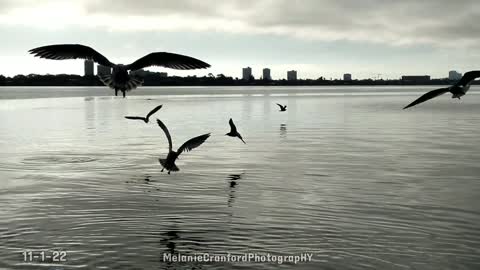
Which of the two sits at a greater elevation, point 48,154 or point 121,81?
point 121,81

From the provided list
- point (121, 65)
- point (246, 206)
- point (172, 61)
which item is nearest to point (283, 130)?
point (172, 61)

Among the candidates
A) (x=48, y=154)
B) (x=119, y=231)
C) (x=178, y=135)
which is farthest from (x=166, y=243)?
(x=178, y=135)

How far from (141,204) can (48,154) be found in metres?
15.7

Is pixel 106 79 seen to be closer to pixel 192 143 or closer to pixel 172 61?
pixel 172 61

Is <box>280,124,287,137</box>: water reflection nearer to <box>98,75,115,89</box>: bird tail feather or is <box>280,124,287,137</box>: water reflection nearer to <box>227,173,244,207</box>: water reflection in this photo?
<box>227,173,244,207</box>: water reflection

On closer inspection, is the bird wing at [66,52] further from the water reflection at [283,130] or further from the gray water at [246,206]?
the water reflection at [283,130]

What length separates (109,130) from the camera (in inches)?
2040

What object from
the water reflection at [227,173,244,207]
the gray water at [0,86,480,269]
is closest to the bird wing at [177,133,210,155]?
the gray water at [0,86,480,269]

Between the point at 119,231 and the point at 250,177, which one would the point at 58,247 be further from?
the point at 250,177

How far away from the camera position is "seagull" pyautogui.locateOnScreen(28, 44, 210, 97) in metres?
20.4

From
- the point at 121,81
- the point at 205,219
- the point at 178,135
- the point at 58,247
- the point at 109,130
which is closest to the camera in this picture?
the point at 58,247

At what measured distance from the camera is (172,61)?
20.5 m

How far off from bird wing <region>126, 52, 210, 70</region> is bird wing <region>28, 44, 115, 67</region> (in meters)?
1.50

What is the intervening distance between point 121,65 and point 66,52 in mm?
2019
